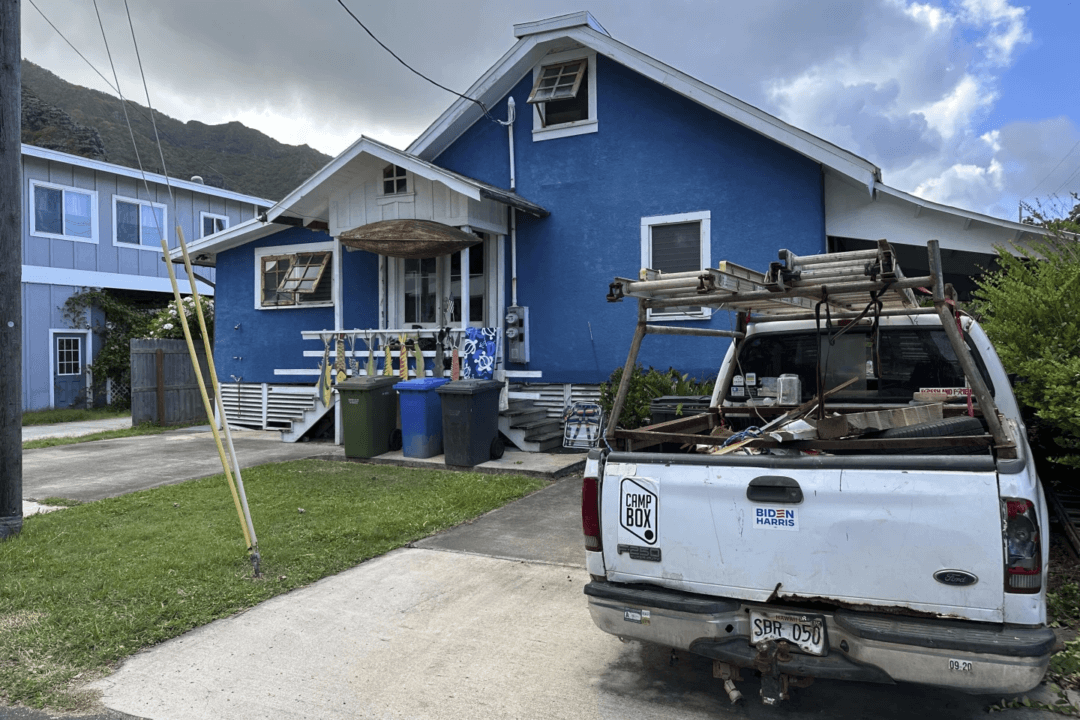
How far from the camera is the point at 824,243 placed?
33.0 feet

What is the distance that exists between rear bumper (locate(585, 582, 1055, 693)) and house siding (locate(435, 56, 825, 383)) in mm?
7610

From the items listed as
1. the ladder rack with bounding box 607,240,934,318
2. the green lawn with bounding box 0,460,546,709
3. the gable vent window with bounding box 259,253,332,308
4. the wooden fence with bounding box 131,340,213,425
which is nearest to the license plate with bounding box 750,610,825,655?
the ladder rack with bounding box 607,240,934,318

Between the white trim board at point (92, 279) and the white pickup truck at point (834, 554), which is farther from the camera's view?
the white trim board at point (92, 279)

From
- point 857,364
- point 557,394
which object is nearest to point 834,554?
point 857,364

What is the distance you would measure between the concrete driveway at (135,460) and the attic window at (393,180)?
402 centimetres

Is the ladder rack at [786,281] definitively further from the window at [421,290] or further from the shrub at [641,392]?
the window at [421,290]

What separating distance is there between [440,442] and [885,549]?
7656 millimetres

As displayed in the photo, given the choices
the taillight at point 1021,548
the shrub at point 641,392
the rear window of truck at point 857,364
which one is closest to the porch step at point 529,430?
the shrub at point 641,392

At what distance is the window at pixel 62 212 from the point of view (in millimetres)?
18400

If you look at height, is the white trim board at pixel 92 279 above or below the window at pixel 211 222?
below

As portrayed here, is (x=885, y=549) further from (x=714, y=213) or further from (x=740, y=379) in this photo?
(x=714, y=213)

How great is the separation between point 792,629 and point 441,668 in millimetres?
1821

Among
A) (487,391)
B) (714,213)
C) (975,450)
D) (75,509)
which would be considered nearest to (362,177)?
(487,391)

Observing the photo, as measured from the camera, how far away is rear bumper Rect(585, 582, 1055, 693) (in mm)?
2695
